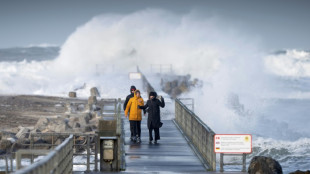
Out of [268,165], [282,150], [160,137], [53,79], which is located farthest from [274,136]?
[53,79]

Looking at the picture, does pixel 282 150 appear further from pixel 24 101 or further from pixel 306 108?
pixel 306 108

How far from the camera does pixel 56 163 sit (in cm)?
1080

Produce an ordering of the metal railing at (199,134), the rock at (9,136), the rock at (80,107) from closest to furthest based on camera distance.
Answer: the metal railing at (199,134) → the rock at (9,136) → the rock at (80,107)

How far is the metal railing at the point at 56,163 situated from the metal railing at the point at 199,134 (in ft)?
11.8

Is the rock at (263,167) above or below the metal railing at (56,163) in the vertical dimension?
below

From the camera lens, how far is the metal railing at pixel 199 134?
15.9m

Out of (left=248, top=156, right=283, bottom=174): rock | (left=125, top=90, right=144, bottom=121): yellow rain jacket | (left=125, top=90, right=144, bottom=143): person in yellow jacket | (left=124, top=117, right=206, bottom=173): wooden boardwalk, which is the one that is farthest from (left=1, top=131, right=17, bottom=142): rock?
Result: (left=248, top=156, right=283, bottom=174): rock

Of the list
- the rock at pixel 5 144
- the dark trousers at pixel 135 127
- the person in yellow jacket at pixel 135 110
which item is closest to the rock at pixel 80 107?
the rock at pixel 5 144

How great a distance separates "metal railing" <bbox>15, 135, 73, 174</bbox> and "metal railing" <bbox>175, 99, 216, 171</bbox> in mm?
3601

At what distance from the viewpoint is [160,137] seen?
838 inches

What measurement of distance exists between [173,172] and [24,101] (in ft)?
116

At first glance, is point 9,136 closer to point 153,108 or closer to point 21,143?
point 21,143

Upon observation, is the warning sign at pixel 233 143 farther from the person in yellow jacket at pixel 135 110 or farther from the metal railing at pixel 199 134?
the person in yellow jacket at pixel 135 110

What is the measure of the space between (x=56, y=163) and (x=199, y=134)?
7.89 metres
